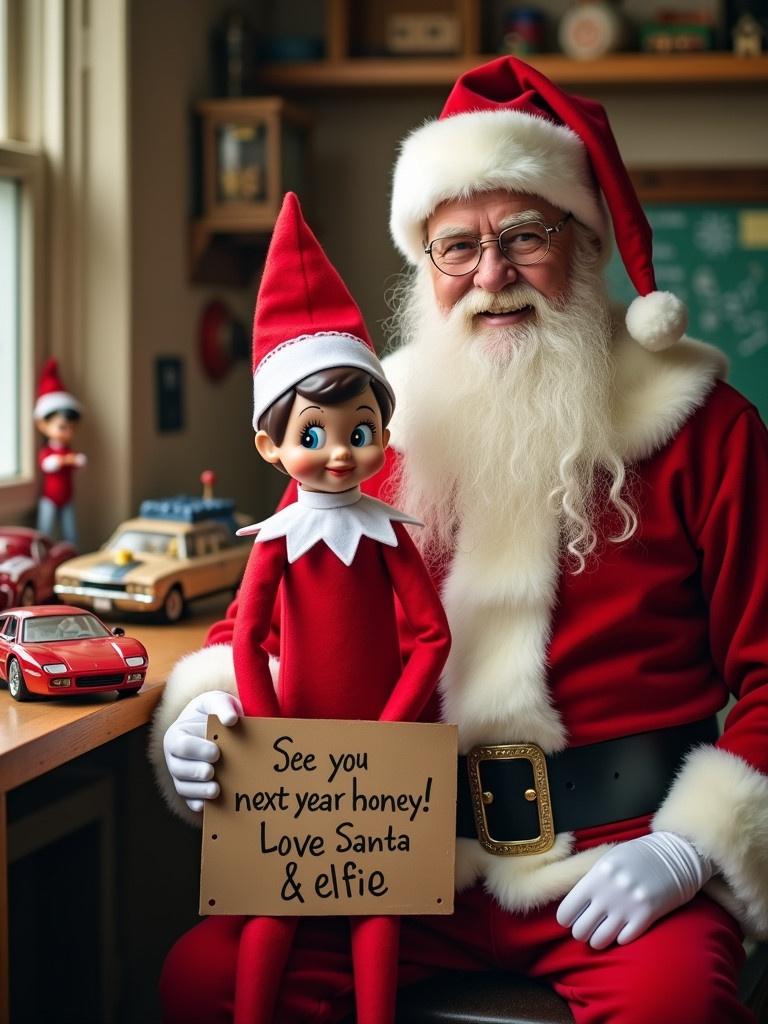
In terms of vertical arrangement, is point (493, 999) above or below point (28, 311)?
below

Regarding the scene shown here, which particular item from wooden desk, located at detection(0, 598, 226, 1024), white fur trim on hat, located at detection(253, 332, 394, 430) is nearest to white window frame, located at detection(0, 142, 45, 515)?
wooden desk, located at detection(0, 598, 226, 1024)

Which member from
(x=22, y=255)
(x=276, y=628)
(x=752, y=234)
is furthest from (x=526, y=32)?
(x=276, y=628)

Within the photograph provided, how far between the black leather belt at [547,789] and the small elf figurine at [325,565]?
6.4 inches

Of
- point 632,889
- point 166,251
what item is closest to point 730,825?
point 632,889

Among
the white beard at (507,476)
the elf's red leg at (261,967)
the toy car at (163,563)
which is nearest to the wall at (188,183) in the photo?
the toy car at (163,563)

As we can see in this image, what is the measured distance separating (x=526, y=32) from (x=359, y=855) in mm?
2118

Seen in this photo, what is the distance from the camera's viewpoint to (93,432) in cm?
221

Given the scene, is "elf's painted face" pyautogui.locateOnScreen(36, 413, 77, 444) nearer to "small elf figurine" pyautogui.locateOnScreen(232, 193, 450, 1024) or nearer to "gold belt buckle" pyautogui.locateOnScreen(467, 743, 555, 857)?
"small elf figurine" pyautogui.locateOnScreen(232, 193, 450, 1024)

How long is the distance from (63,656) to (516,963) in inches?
24.8

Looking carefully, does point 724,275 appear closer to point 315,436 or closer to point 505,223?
point 505,223

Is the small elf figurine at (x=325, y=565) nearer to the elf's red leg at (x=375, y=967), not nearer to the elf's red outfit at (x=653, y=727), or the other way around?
the elf's red leg at (x=375, y=967)

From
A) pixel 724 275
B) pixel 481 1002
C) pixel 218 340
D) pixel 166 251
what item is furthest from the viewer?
pixel 724 275

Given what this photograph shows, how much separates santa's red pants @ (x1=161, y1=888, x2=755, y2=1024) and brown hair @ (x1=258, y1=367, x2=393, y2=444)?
566 mm

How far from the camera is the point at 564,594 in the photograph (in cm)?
147
